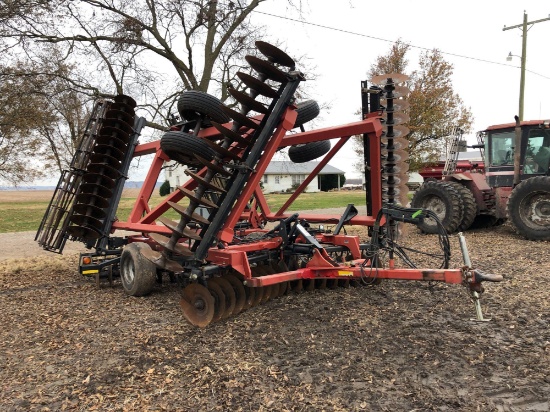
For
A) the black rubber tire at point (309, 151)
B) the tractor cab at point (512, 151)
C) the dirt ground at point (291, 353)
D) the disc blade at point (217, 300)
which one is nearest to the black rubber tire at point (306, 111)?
the black rubber tire at point (309, 151)

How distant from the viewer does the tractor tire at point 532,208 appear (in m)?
9.31

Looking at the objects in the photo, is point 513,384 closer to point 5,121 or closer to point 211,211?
point 211,211

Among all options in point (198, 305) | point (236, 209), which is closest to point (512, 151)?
point (236, 209)

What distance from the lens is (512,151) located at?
34.9 ft

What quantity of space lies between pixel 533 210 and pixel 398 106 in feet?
19.1

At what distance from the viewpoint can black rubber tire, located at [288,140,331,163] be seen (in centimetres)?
669

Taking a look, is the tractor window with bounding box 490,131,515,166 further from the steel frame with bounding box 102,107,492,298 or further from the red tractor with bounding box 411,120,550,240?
the steel frame with bounding box 102,107,492,298

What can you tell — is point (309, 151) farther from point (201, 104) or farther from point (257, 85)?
point (257, 85)

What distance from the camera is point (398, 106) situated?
17.6 feet

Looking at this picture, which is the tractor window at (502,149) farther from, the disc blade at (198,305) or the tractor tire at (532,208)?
the disc blade at (198,305)

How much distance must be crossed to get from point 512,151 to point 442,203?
1.96 metres

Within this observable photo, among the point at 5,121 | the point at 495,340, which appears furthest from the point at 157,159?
the point at 5,121

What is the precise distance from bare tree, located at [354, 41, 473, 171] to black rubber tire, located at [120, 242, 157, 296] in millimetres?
14063

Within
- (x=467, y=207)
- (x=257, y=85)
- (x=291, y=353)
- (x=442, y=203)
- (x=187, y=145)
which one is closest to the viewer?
(x=291, y=353)
